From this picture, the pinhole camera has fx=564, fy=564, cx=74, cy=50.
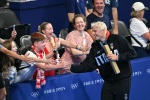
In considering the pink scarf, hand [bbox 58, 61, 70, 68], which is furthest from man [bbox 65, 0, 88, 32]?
the pink scarf

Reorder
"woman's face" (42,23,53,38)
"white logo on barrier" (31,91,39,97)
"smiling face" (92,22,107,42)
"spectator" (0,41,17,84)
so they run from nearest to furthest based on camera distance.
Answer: "smiling face" (92,22,107,42)
"spectator" (0,41,17,84)
"white logo on barrier" (31,91,39,97)
"woman's face" (42,23,53,38)

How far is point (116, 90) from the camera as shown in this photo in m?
7.98

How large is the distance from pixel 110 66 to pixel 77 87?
44.8 inches

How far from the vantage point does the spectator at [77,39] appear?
902 cm

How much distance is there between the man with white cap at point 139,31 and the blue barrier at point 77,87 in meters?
0.60

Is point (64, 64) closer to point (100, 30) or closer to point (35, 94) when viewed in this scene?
point (35, 94)

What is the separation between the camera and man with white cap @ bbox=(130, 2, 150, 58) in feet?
34.1

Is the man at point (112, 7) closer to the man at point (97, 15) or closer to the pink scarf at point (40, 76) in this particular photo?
the man at point (97, 15)

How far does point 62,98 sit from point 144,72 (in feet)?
5.81

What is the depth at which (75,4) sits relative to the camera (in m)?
9.84

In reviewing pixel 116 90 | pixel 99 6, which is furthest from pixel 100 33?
pixel 99 6

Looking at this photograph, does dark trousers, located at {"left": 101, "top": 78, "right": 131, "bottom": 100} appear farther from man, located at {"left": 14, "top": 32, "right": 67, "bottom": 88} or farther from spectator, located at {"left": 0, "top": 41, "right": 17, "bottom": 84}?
spectator, located at {"left": 0, "top": 41, "right": 17, "bottom": 84}

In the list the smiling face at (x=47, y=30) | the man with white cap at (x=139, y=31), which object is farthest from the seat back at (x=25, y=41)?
the man with white cap at (x=139, y=31)

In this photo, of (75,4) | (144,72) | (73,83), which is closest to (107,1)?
(75,4)
